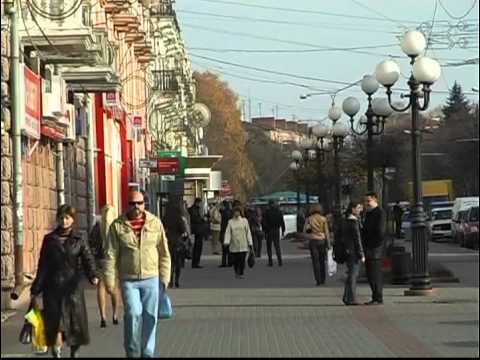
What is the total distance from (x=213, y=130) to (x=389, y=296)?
3258 inches

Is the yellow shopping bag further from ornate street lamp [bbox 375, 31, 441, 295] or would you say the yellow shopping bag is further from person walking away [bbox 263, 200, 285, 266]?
person walking away [bbox 263, 200, 285, 266]

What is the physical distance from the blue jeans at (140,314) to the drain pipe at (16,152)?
7875 millimetres

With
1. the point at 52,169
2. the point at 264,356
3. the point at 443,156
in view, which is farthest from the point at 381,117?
the point at 443,156

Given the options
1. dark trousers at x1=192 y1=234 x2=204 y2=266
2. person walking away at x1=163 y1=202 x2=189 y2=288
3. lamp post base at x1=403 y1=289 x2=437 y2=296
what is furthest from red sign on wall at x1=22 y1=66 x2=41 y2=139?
dark trousers at x1=192 y1=234 x2=204 y2=266

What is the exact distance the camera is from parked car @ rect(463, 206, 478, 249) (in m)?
46.3

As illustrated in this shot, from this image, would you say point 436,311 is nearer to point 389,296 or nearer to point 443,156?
point 389,296

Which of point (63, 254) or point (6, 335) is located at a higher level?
point (63, 254)

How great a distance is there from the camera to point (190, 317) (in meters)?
18.9

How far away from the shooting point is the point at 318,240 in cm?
2597

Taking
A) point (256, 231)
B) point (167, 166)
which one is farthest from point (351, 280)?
point (167, 166)

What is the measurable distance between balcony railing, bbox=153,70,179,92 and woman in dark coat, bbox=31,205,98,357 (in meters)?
50.3

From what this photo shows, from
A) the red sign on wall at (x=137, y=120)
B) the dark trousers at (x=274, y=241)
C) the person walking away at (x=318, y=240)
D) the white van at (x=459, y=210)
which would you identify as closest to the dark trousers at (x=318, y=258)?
the person walking away at (x=318, y=240)

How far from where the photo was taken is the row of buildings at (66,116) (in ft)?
72.1

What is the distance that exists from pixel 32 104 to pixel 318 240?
624 cm
